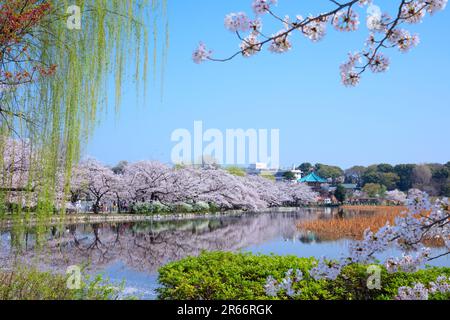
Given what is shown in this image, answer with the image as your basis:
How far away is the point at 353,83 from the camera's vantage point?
6.71ft

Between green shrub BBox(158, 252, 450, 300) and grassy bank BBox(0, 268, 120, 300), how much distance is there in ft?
2.11

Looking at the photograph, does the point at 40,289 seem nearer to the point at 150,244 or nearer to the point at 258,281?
the point at 258,281

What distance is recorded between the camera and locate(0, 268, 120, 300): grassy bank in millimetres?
2932

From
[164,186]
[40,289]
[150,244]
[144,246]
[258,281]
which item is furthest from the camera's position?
[164,186]

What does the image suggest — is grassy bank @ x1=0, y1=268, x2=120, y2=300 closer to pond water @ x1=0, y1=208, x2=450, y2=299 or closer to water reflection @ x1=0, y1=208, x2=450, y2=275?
pond water @ x1=0, y1=208, x2=450, y2=299

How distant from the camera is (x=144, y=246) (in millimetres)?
8562

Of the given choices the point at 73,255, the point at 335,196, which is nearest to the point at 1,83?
the point at 73,255

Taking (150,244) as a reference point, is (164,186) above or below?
above

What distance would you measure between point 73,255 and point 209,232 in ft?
15.2

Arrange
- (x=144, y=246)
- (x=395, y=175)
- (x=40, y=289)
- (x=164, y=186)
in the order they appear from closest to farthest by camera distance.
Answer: (x=40, y=289)
(x=144, y=246)
(x=395, y=175)
(x=164, y=186)

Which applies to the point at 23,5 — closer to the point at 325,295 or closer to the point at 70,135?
the point at 70,135

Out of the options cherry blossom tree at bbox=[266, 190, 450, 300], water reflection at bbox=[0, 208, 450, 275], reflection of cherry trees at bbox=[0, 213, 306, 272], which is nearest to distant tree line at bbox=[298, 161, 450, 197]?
cherry blossom tree at bbox=[266, 190, 450, 300]

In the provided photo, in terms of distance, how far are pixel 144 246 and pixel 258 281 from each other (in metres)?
5.16

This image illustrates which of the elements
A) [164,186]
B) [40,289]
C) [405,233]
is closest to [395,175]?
[164,186]
